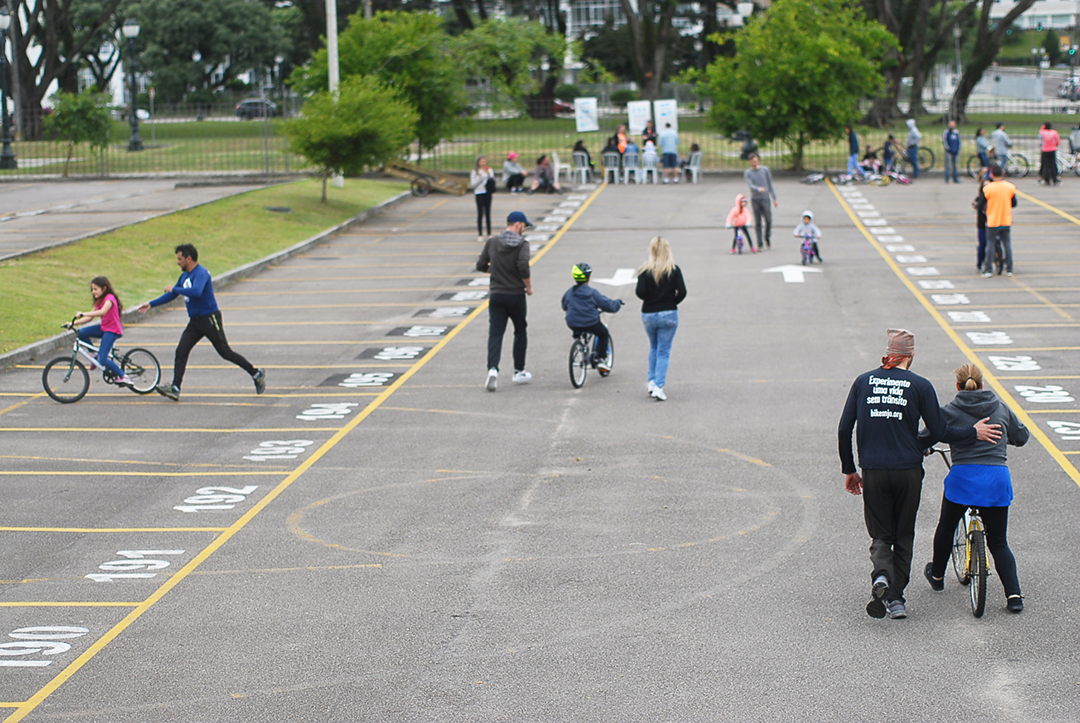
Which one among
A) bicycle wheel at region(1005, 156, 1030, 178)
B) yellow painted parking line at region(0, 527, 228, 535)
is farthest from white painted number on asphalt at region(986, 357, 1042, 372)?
bicycle wheel at region(1005, 156, 1030, 178)

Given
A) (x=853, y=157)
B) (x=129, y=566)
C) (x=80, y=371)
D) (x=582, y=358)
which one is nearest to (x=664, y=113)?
(x=853, y=157)

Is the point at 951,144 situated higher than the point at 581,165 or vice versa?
the point at 951,144

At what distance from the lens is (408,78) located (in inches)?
1437

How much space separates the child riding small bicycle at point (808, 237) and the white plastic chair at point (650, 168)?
16.9 m

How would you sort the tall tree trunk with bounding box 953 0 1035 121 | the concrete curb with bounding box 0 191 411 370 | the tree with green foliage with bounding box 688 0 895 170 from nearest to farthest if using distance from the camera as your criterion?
the concrete curb with bounding box 0 191 411 370 → the tree with green foliage with bounding box 688 0 895 170 → the tall tree trunk with bounding box 953 0 1035 121

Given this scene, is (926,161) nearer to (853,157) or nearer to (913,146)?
(913,146)

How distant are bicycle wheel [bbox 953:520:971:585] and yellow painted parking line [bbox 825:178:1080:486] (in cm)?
276

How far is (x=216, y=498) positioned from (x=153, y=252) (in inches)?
600

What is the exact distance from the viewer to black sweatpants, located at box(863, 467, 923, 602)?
24.0 ft

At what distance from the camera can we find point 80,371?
14062 mm

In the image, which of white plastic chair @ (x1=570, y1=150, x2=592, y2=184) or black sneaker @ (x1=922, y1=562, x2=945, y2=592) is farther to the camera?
white plastic chair @ (x1=570, y1=150, x2=592, y2=184)

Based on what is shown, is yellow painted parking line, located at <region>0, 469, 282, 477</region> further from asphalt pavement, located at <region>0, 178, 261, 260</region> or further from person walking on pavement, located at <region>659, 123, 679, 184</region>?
person walking on pavement, located at <region>659, 123, 679, 184</region>

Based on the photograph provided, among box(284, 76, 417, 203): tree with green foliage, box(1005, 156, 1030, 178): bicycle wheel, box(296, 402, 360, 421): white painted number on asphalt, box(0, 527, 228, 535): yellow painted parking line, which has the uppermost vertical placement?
box(284, 76, 417, 203): tree with green foliage

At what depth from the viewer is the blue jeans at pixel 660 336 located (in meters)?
13.4
